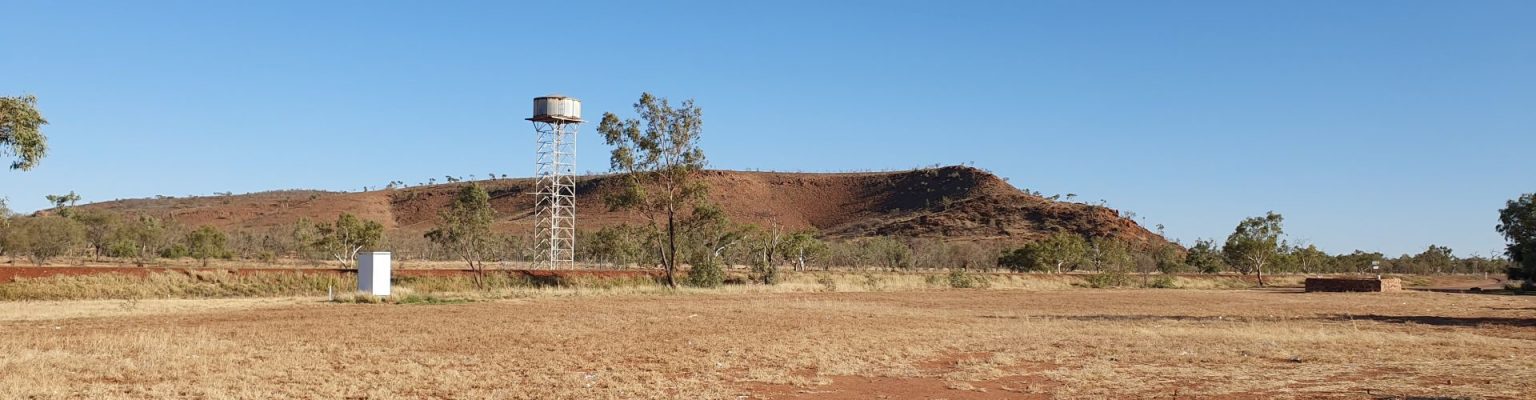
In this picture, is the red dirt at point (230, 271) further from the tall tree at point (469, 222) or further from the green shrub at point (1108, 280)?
the green shrub at point (1108, 280)

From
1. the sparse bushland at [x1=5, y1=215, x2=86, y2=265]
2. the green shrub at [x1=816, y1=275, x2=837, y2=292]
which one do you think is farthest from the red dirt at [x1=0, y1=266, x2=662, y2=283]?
the sparse bushland at [x1=5, y1=215, x2=86, y2=265]

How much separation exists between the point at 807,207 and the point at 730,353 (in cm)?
14887

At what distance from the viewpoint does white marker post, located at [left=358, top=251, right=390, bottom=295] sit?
3881 centimetres

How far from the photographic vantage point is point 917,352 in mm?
20016

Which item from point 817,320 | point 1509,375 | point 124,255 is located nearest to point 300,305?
point 817,320

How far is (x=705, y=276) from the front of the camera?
51.4 meters

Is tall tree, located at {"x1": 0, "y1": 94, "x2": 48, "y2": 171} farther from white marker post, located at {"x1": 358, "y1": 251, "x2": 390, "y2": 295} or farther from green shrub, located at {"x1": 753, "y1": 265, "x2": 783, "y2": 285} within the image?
green shrub, located at {"x1": 753, "y1": 265, "x2": 783, "y2": 285}

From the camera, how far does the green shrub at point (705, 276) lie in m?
51.3

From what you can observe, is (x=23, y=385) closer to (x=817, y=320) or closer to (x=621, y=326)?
(x=621, y=326)

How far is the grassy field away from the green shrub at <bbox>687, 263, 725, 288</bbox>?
18.5 metres

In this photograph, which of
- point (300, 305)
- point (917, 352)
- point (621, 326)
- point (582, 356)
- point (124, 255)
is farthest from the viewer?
point (124, 255)

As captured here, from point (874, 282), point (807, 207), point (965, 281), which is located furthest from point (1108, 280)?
point (807, 207)

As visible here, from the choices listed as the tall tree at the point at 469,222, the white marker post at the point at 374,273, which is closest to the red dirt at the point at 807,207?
the tall tree at the point at 469,222

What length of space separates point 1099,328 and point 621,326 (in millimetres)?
11727
